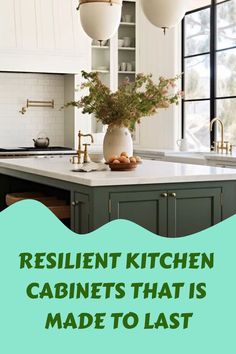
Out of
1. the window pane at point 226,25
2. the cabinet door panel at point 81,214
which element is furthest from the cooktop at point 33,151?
the cabinet door panel at point 81,214

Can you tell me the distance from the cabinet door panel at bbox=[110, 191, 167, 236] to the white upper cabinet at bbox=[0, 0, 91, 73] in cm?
425

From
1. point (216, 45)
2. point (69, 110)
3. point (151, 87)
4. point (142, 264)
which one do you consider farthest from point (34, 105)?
point (142, 264)

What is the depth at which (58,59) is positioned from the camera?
782cm

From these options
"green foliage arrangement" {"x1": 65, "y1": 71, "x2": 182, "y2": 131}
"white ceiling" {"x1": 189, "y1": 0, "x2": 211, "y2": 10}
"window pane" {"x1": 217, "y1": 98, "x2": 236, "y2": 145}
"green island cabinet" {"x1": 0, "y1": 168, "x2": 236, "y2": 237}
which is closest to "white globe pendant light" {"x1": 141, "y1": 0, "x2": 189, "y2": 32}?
"green foliage arrangement" {"x1": 65, "y1": 71, "x2": 182, "y2": 131}

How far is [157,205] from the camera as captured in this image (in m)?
3.79

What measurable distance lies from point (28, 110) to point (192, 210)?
14.7 feet

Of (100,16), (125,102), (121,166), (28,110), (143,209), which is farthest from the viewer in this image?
(28,110)

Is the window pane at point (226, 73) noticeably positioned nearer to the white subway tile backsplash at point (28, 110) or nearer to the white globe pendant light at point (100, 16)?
the white subway tile backsplash at point (28, 110)

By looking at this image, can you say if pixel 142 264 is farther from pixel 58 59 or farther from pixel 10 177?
pixel 58 59

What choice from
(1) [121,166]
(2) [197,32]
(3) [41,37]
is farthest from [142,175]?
(2) [197,32]

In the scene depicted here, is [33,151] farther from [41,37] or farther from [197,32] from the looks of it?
[197,32]

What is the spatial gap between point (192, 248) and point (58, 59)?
5708 millimetres

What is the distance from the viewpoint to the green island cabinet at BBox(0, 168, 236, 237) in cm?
360

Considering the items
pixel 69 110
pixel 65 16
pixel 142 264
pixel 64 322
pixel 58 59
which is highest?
pixel 65 16
